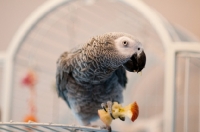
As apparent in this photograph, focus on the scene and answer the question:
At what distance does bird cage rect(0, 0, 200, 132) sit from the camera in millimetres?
1262

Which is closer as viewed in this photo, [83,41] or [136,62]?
[136,62]

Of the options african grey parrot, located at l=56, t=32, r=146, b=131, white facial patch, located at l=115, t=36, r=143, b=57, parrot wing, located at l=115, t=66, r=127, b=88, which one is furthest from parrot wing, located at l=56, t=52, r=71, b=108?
white facial patch, located at l=115, t=36, r=143, b=57

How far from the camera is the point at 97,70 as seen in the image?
2.55 feet

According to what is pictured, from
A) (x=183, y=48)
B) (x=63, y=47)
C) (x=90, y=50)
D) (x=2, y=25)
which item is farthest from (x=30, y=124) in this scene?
(x=2, y=25)

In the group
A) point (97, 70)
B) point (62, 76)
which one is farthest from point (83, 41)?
point (97, 70)

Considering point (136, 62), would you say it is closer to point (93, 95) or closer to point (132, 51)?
point (132, 51)

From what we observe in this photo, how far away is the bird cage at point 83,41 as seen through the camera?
126cm

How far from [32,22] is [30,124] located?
619 millimetres

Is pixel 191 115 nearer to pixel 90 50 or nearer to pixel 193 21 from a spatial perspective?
pixel 193 21

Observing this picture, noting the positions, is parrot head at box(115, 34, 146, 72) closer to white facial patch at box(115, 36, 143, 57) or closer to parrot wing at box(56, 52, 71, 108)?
white facial patch at box(115, 36, 143, 57)

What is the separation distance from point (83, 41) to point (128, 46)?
2.28ft

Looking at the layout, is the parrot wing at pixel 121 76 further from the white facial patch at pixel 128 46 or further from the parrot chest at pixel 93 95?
the white facial patch at pixel 128 46

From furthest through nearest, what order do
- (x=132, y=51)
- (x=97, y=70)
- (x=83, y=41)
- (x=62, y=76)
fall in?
(x=83, y=41) < (x=62, y=76) < (x=97, y=70) < (x=132, y=51)

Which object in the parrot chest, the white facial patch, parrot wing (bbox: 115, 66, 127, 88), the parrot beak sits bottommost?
the parrot chest
